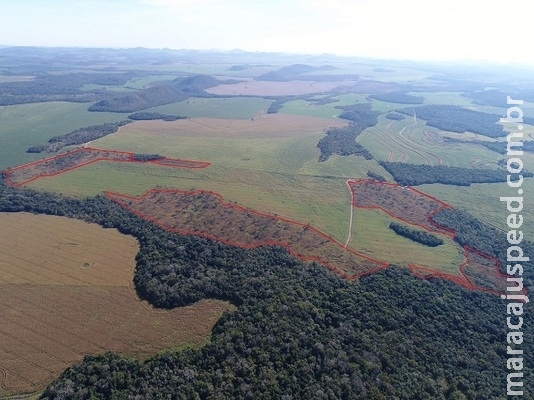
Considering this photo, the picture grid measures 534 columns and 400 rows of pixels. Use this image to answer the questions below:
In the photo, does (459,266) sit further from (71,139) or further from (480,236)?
(71,139)

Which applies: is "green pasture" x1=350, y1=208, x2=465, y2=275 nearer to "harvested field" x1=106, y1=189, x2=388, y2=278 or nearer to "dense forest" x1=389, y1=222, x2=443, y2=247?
"dense forest" x1=389, y1=222, x2=443, y2=247

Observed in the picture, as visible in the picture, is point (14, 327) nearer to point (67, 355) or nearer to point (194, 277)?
point (67, 355)

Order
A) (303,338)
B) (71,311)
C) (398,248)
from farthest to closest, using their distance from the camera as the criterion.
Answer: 1. (398,248)
2. (71,311)
3. (303,338)

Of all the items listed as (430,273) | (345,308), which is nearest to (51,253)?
(345,308)

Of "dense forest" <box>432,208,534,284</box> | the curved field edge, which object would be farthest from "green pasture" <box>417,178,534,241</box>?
the curved field edge

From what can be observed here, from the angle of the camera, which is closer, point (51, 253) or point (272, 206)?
point (51, 253)

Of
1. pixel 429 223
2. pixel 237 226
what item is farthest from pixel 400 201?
pixel 237 226
